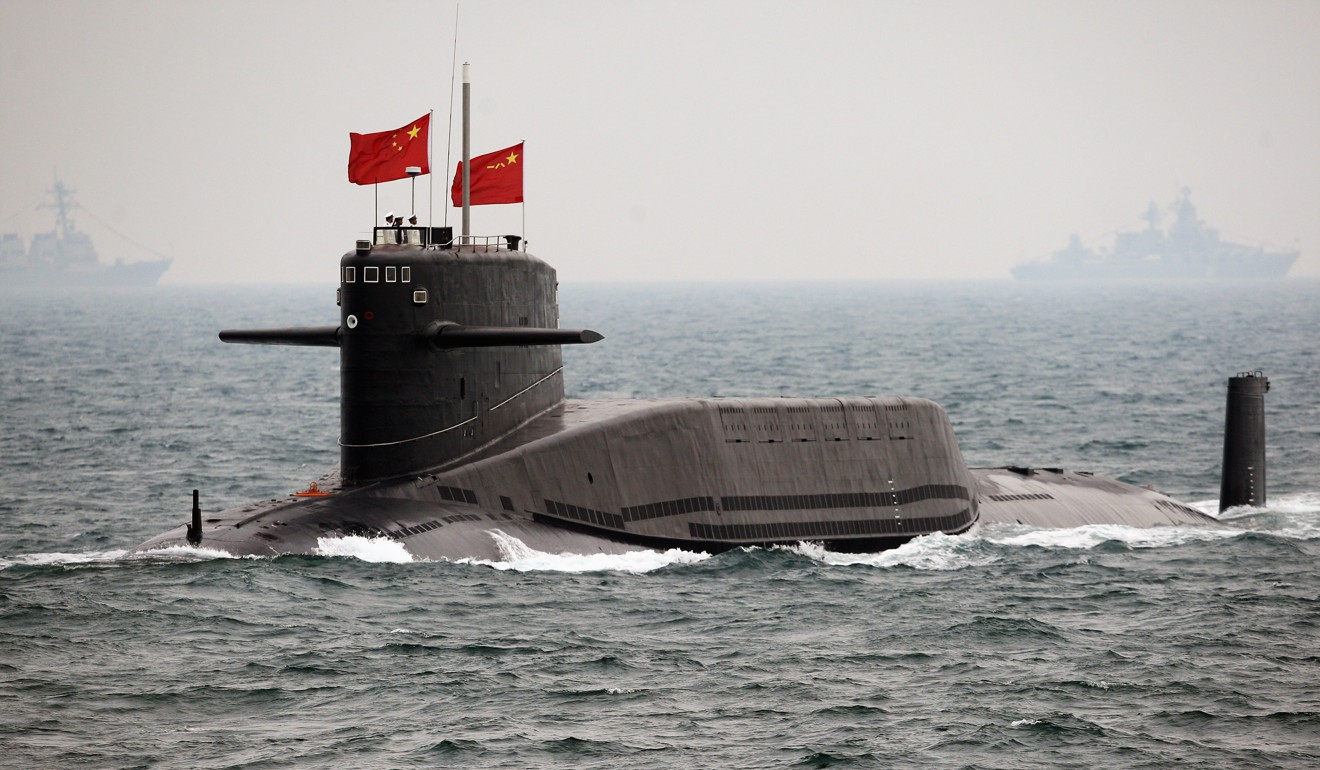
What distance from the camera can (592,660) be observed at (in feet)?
68.4

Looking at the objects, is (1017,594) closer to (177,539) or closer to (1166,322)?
(177,539)

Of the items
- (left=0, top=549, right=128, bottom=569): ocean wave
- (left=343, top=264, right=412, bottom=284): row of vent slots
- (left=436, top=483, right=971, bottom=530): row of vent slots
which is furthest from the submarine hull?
(left=343, top=264, right=412, bottom=284): row of vent slots

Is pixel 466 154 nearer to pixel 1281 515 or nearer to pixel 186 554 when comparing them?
pixel 186 554

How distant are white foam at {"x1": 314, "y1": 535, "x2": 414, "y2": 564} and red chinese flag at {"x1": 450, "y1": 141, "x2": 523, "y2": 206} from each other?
662 centimetres

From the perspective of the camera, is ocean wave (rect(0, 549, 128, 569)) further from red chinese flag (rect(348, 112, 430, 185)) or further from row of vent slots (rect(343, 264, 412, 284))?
red chinese flag (rect(348, 112, 430, 185))

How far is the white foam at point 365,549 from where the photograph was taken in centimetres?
2458

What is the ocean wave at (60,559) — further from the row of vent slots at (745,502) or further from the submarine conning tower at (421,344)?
the row of vent slots at (745,502)

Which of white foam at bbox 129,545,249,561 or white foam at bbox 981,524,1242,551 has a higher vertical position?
white foam at bbox 129,545,249,561

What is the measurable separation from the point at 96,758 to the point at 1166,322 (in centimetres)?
13736

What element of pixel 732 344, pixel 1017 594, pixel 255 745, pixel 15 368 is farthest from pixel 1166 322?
pixel 255 745

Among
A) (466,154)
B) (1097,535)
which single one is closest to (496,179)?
(466,154)

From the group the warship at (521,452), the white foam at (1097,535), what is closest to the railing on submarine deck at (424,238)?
the warship at (521,452)

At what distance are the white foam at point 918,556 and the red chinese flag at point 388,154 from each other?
936cm

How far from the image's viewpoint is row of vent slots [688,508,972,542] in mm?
28438
